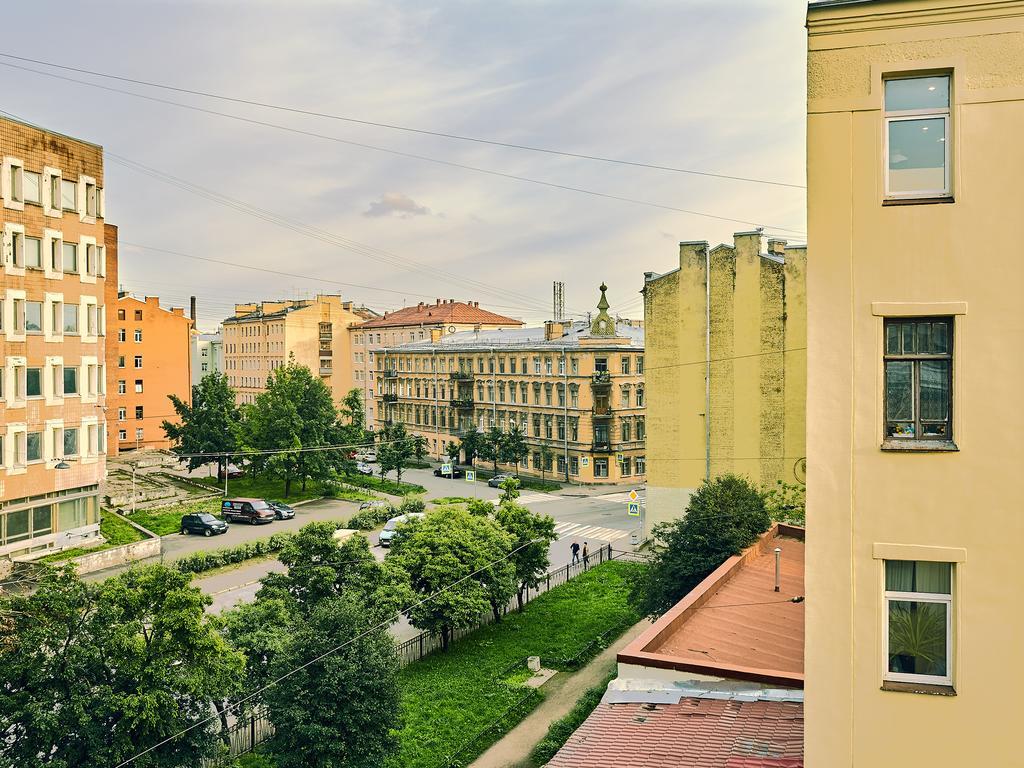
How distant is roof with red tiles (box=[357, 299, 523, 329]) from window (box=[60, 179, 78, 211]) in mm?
44120

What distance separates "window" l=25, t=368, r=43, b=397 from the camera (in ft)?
103

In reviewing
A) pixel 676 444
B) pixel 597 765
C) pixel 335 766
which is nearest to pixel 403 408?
pixel 676 444

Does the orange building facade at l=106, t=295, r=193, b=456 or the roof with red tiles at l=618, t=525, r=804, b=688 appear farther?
the orange building facade at l=106, t=295, r=193, b=456

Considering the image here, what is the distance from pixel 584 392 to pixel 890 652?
4734 centimetres

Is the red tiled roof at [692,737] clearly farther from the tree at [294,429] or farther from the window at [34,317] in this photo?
the tree at [294,429]

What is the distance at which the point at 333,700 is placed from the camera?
14.8 meters

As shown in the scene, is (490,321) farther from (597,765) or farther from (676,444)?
(597,765)

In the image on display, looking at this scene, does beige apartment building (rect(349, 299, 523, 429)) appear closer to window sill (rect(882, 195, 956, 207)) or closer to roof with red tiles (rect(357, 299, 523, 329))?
roof with red tiles (rect(357, 299, 523, 329))

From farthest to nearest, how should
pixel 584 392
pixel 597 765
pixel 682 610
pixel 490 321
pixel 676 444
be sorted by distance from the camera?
pixel 490 321 → pixel 584 392 → pixel 676 444 → pixel 682 610 → pixel 597 765

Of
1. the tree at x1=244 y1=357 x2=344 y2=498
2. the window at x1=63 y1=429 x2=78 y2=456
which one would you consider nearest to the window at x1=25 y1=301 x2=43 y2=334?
the window at x1=63 y1=429 x2=78 y2=456

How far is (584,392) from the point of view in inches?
2104

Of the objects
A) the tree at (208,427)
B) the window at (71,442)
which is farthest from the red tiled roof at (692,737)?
the tree at (208,427)

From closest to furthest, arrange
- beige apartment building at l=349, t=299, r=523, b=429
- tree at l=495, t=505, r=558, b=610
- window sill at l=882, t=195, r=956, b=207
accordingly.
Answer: window sill at l=882, t=195, r=956, b=207 → tree at l=495, t=505, r=558, b=610 → beige apartment building at l=349, t=299, r=523, b=429

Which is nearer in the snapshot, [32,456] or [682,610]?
[682,610]
